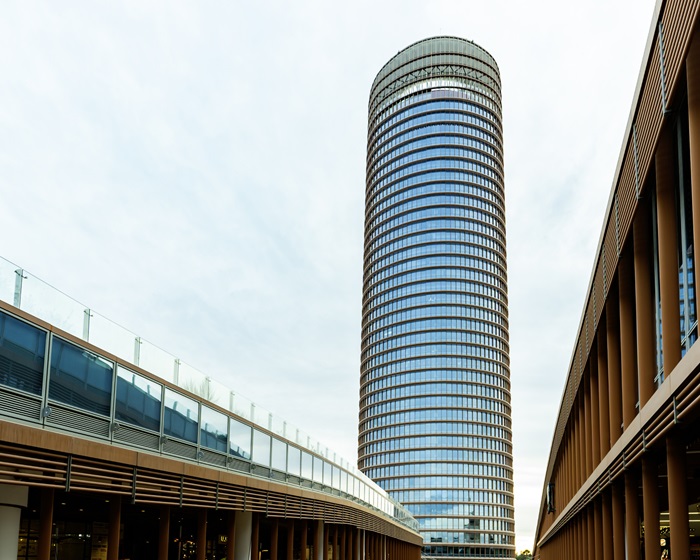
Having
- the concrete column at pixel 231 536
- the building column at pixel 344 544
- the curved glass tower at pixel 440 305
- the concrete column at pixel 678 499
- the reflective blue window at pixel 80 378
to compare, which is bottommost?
the building column at pixel 344 544

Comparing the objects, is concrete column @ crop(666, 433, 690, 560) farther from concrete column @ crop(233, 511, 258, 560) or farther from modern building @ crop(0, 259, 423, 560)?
concrete column @ crop(233, 511, 258, 560)

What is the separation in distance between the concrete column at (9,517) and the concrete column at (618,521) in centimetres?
1671

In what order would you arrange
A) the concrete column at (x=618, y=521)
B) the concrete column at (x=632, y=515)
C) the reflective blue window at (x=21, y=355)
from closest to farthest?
the reflective blue window at (x=21, y=355)
the concrete column at (x=632, y=515)
the concrete column at (x=618, y=521)

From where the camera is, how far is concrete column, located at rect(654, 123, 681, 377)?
16250 mm

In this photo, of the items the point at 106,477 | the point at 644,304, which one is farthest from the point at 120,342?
the point at 644,304

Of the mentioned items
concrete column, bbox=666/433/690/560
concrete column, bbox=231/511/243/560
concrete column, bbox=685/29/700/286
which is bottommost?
concrete column, bbox=231/511/243/560

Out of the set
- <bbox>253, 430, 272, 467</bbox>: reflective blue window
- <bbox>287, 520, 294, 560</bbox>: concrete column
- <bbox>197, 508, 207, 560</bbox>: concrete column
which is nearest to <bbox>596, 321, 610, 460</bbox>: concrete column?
<bbox>253, 430, 272, 467</bbox>: reflective blue window

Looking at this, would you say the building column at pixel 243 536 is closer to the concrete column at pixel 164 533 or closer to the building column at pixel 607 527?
the concrete column at pixel 164 533

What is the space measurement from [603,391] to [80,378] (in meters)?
18.6

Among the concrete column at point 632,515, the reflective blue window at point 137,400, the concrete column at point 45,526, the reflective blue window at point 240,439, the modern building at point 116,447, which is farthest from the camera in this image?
the reflective blue window at point 240,439

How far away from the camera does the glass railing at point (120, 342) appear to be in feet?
50.3

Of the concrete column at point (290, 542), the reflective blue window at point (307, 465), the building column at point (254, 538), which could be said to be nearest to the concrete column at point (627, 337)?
the building column at point (254, 538)

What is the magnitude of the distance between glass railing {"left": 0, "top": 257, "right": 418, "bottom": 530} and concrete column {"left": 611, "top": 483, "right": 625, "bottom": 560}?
1162 cm

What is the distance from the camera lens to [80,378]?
17.1 metres
